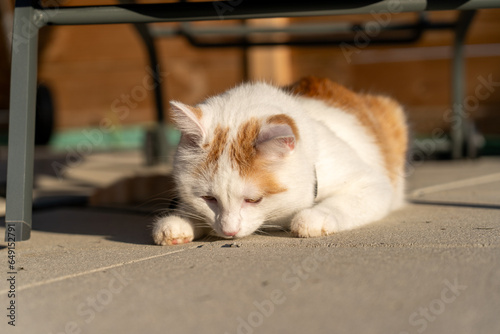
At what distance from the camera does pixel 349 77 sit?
5938mm

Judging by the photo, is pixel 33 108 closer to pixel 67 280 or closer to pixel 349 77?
pixel 67 280

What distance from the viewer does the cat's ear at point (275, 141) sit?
5.47 feet

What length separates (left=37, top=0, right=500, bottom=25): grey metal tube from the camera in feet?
5.95

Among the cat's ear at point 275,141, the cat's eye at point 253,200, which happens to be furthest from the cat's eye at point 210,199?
the cat's ear at point 275,141

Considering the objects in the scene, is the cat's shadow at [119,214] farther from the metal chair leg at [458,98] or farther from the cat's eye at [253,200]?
the metal chair leg at [458,98]

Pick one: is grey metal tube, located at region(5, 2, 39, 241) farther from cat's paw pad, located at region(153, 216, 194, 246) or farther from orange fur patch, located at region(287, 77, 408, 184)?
orange fur patch, located at region(287, 77, 408, 184)

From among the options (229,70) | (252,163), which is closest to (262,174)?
(252,163)

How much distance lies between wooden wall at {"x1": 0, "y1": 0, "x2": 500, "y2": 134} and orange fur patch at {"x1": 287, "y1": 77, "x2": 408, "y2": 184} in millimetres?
2670

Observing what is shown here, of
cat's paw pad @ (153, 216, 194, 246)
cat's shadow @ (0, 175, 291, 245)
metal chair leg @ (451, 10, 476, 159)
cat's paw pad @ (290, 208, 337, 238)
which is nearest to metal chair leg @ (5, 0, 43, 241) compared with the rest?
cat's shadow @ (0, 175, 291, 245)

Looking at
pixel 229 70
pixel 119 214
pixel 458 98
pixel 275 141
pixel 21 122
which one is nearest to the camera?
pixel 275 141

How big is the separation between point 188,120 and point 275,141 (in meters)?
0.29

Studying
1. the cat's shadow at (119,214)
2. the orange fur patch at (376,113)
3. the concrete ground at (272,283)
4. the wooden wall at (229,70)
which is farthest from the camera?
the wooden wall at (229,70)

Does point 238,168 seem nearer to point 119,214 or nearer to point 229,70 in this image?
point 119,214

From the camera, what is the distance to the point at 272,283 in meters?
1.21
